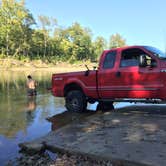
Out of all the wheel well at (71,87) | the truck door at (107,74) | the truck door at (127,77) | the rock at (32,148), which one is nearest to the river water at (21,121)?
the rock at (32,148)

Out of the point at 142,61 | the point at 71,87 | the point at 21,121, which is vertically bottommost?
the point at 21,121

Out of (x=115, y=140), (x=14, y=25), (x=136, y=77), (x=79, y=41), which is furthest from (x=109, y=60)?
(x=79, y=41)

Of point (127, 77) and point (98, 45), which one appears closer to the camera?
point (127, 77)

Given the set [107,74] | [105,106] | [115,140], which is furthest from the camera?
[105,106]

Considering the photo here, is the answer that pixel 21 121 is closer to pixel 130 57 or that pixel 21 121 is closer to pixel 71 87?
pixel 71 87

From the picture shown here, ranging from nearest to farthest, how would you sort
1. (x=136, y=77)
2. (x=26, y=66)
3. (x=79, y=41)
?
1. (x=136, y=77)
2. (x=26, y=66)
3. (x=79, y=41)

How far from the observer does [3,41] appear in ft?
294

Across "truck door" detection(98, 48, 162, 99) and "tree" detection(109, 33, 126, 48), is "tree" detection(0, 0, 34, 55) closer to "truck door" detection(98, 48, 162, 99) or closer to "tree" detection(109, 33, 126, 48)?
"tree" detection(109, 33, 126, 48)

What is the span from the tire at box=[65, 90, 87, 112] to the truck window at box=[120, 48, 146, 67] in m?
2.04

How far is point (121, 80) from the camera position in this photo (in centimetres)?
1130

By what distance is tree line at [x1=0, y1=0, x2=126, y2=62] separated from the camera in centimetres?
8825

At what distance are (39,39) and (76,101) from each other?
8645cm

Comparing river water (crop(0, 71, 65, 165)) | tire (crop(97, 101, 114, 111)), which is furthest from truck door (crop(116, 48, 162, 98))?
river water (crop(0, 71, 65, 165))

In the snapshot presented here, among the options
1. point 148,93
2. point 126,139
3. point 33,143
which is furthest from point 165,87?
point 33,143
